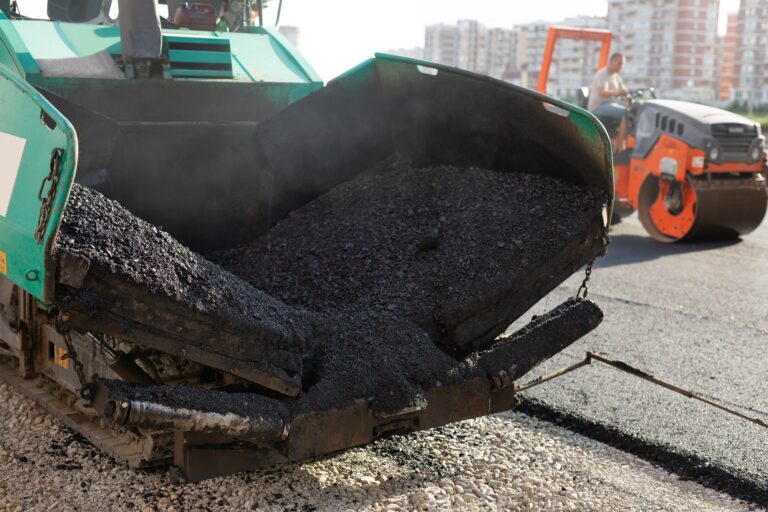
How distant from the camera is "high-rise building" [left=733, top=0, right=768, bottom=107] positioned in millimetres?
36312

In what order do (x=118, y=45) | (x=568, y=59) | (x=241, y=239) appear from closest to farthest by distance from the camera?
1. (x=118, y=45)
2. (x=241, y=239)
3. (x=568, y=59)

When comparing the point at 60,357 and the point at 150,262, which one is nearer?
the point at 150,262

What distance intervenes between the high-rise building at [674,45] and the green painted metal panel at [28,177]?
4290 cm

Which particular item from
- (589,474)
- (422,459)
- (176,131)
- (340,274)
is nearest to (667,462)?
(589,474)

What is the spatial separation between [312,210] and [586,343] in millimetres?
1770

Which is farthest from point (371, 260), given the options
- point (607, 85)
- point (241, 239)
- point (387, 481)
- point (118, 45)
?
point (607, 85)

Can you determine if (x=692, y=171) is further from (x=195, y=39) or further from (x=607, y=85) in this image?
(x=195, y=39)

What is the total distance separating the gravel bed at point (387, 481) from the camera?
120 inches

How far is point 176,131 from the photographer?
4.11 m

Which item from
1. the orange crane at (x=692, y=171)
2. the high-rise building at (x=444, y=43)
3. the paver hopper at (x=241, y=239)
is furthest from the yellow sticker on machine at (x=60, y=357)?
the high-rise building at (x=444, y=43)

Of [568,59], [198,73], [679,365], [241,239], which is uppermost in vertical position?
[198,73]

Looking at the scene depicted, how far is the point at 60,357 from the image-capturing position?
3.50m

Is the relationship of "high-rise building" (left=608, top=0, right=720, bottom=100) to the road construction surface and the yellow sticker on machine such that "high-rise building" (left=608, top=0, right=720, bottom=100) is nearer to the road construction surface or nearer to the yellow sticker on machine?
the road construction surface

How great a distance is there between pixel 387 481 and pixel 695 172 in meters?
5.72
